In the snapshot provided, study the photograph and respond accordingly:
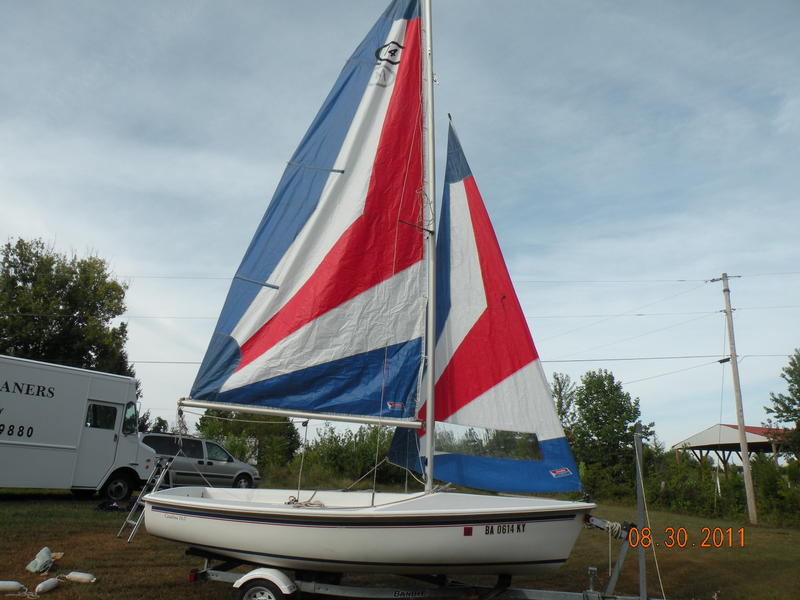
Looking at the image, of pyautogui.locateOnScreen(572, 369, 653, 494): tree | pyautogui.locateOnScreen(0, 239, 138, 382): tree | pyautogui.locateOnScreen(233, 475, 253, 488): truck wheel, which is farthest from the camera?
pyautogui.locateOnScreen(572, 369, 653, 494): tree

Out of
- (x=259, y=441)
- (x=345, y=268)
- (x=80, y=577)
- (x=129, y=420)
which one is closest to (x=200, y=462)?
(x=129, y=420)

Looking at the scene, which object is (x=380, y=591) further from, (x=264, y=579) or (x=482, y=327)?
(x=482, y=327)

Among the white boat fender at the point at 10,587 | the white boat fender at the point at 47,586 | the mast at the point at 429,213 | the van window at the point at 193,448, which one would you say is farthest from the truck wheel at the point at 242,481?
the mast at the point at 429,213

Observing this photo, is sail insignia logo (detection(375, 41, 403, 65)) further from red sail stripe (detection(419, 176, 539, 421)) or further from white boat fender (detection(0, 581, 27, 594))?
white boat fender (detection(0, 581, 27, 594))

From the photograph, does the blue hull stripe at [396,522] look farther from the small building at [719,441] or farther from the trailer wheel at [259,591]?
the small building at [719,441]

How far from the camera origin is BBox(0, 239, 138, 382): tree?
22.4m

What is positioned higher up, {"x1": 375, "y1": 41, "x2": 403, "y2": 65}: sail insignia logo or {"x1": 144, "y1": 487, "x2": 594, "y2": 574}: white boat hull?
{"x1": 375, "y1": 41, "x2": 403, "y2": 65}: sail insignia logo

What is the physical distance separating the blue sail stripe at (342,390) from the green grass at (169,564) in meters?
2.12

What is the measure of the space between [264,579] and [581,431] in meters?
31.5

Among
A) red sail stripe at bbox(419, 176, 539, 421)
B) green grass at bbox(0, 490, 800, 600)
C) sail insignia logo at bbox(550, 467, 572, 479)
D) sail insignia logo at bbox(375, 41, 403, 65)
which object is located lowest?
green grass at bbox(0, 490, 800, 600)

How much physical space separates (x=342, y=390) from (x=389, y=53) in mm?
4203

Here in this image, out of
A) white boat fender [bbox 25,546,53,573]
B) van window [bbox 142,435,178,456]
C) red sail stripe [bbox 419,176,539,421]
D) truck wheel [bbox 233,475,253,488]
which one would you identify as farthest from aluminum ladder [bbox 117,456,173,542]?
red sail stripe [bbox 419,176,539,421]

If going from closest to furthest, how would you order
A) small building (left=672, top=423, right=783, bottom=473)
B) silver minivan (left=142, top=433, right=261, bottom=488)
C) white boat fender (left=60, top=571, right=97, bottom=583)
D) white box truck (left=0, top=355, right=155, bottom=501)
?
1. white boat fender (left=60, top=571, right=97, bottom=583)
2. white box truck (left=0, top=355, right=155, bottom=501)
3. silver minivan (left=142, top=433, right=261, bottom=488)
4. small building (left=672, top=423, right=783, bottom=473)

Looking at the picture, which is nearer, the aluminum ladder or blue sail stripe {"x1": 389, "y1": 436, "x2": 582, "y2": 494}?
blue sail stripe {"x1": 389, "y1": 436, "x2": 582, "y2": 494}
